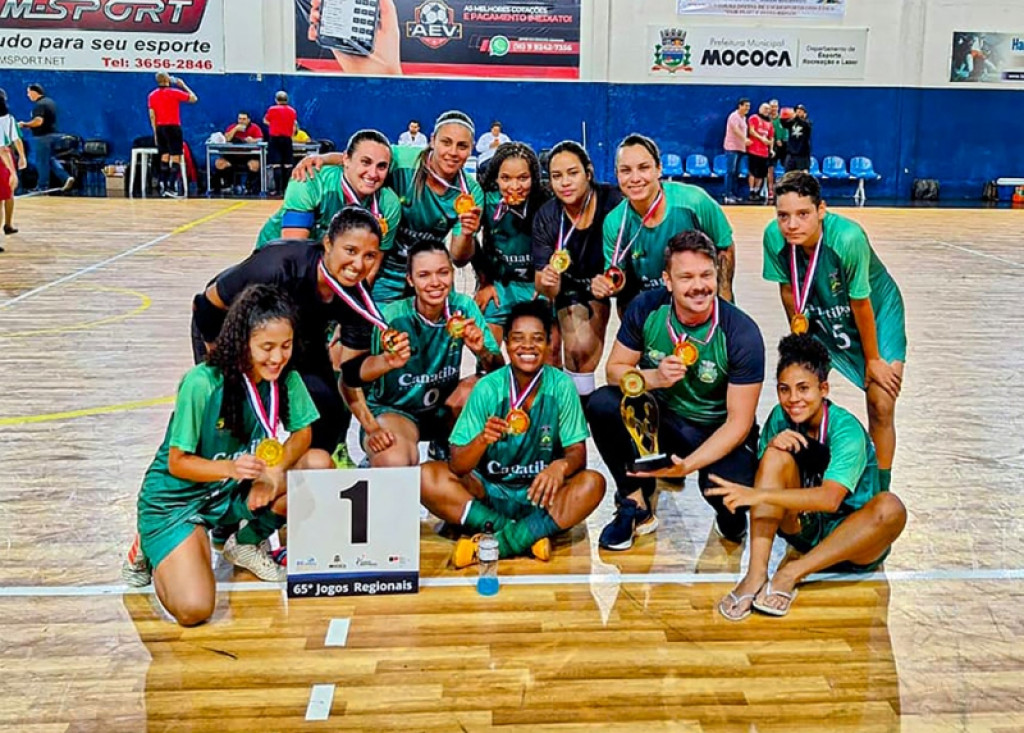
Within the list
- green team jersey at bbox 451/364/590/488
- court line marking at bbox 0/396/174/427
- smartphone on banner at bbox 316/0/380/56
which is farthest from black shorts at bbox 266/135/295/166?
green team jersey at bbox 451/364/590/488

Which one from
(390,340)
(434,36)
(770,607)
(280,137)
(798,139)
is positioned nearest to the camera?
(770,607)

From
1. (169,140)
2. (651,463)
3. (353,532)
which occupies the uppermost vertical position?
(169,140)

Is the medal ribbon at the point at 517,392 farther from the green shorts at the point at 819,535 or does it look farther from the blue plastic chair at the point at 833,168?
the blue plastic chair at the point at 833,168

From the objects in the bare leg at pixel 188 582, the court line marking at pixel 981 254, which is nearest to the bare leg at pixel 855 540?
the bare leg at pixel 188 582

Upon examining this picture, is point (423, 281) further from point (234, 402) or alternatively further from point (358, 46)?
point (358, 46)

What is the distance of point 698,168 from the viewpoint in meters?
20.3

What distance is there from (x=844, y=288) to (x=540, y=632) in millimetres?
1844

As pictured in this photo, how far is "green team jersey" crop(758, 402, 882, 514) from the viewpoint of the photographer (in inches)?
140

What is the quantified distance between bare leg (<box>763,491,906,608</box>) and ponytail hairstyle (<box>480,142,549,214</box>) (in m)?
2.18

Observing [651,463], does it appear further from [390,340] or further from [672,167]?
[672,167]

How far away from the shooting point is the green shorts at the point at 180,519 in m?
3.49

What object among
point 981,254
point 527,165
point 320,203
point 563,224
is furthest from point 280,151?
point 563,224

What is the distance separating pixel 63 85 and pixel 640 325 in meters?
18.6

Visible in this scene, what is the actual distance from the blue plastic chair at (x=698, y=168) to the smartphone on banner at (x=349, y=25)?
650 centimetres
